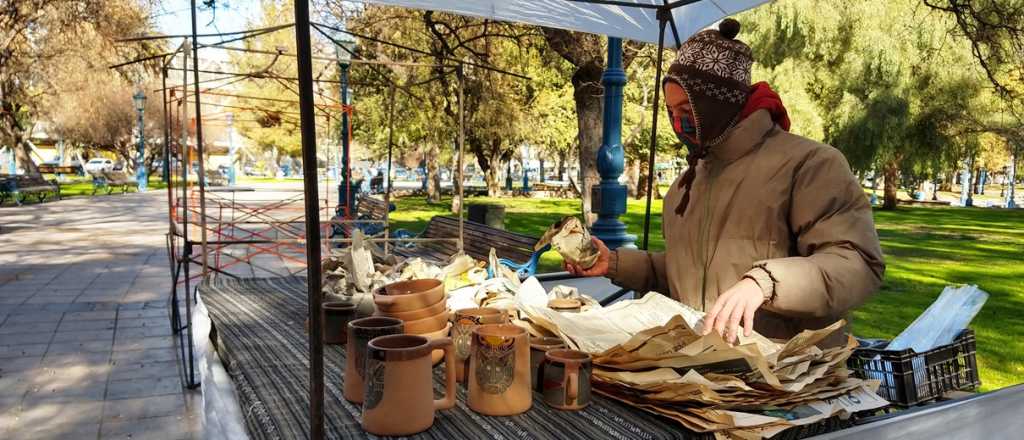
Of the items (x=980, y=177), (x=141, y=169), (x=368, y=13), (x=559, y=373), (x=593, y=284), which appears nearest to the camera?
(x=559, y=373)

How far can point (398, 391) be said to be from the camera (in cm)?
137

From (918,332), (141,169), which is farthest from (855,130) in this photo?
(141,169)

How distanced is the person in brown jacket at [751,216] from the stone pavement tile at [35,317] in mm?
6774

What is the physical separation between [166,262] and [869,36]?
63.7 ft

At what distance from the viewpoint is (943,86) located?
68.4 feet

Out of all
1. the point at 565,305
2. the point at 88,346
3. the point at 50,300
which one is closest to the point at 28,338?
the point at 88,346

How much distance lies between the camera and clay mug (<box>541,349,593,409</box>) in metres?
1.55

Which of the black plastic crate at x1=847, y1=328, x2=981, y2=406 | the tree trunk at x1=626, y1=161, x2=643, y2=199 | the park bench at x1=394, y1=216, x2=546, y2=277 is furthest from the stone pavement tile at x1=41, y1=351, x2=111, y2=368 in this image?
the tree trunk at x1=626, y1=161, x2=643, y2=199

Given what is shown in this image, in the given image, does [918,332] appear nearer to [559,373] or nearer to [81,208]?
[559,373]

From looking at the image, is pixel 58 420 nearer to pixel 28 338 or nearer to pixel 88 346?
pixel 88 346

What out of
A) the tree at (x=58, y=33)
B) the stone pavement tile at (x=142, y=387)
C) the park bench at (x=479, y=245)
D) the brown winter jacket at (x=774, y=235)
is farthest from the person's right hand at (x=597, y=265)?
the tree at (x=58, y=33)

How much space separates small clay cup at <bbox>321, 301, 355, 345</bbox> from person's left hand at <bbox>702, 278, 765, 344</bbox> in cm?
117

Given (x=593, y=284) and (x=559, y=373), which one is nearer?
(x=559, y=373)

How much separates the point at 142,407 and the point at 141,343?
67.3 inches
